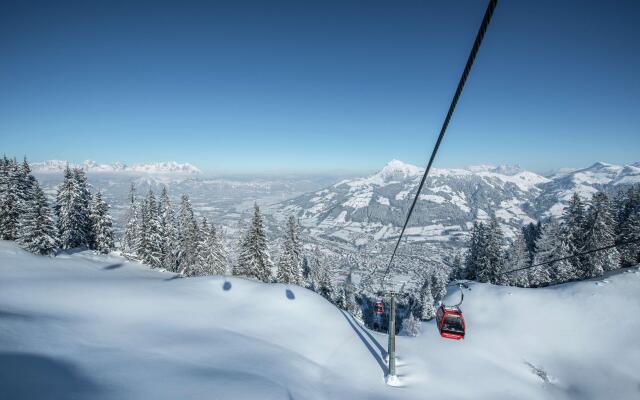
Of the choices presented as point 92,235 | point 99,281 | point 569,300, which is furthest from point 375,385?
point 92,235

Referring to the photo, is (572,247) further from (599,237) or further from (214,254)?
(214,254)

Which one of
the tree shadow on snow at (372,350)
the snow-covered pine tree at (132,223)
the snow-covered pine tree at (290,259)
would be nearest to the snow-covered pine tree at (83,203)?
the snow-covered pine tree at (132,223)

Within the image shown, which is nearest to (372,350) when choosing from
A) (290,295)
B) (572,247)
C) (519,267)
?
(290,295)

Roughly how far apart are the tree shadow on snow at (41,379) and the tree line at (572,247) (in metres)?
41.2

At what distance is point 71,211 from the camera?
39656 mm

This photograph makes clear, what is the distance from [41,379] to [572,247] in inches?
2055

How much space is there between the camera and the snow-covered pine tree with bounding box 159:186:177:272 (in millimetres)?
42781

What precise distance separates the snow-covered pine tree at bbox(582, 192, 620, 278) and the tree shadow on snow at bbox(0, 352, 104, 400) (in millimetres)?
48225

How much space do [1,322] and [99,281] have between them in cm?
886

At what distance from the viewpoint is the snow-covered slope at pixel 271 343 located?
7.85 metres

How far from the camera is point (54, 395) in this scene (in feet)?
19.2

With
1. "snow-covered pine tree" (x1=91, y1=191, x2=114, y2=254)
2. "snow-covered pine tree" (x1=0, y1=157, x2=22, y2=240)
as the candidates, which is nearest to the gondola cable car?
"snow-covered pine tree" (x1=91, y1=191, x2=114, y2=254)

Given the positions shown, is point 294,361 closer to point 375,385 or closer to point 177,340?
point 375,385

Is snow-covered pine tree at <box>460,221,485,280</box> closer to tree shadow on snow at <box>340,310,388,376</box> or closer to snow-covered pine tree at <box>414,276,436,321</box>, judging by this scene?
snow-covered pine tree at <box>414,276,436,321</box>
